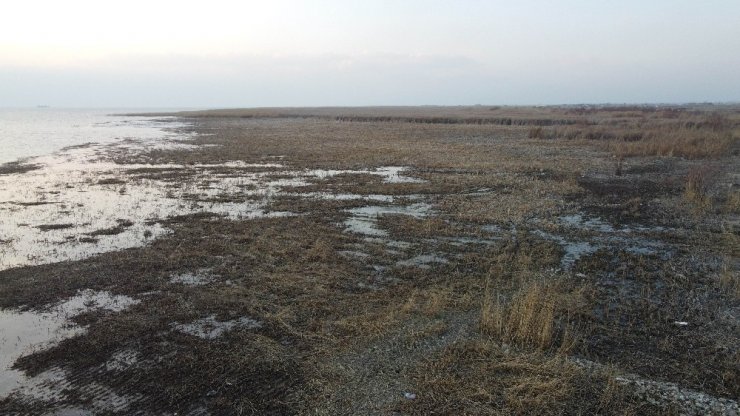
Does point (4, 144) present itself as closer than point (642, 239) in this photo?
No

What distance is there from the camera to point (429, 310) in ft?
30.3

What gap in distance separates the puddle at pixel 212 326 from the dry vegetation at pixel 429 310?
183 mm

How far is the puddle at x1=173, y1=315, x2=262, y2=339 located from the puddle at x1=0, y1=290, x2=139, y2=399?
1.74 meters

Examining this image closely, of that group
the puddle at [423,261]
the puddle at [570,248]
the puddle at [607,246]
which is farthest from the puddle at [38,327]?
the puddle at [607,246]

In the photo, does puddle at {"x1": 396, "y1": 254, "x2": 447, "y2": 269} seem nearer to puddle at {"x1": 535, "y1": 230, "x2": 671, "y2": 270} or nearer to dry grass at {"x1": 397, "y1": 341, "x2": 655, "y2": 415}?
puddle at {"x1": 535, "y1": 230, "x2": 671, "y2": 270}

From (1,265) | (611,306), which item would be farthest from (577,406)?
(1,265)

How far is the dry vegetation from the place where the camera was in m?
6.70

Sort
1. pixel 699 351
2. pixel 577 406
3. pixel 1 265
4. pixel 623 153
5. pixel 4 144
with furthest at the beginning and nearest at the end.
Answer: pixel 4 144
pixel 623 153
pixel 1 265
pixel 699 351
pixel 577 406

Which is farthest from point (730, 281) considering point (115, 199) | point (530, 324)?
point (115, 199)

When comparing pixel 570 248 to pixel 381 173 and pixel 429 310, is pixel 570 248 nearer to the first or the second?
pixel 429 310

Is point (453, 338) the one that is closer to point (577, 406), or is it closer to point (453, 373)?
point (453, 373)

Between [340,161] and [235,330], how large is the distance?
79.4 feet

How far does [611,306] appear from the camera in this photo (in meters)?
9.67

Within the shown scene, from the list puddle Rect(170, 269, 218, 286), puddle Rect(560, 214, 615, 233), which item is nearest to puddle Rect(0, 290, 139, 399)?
puddle Rect(170, 269, 218, 286)
